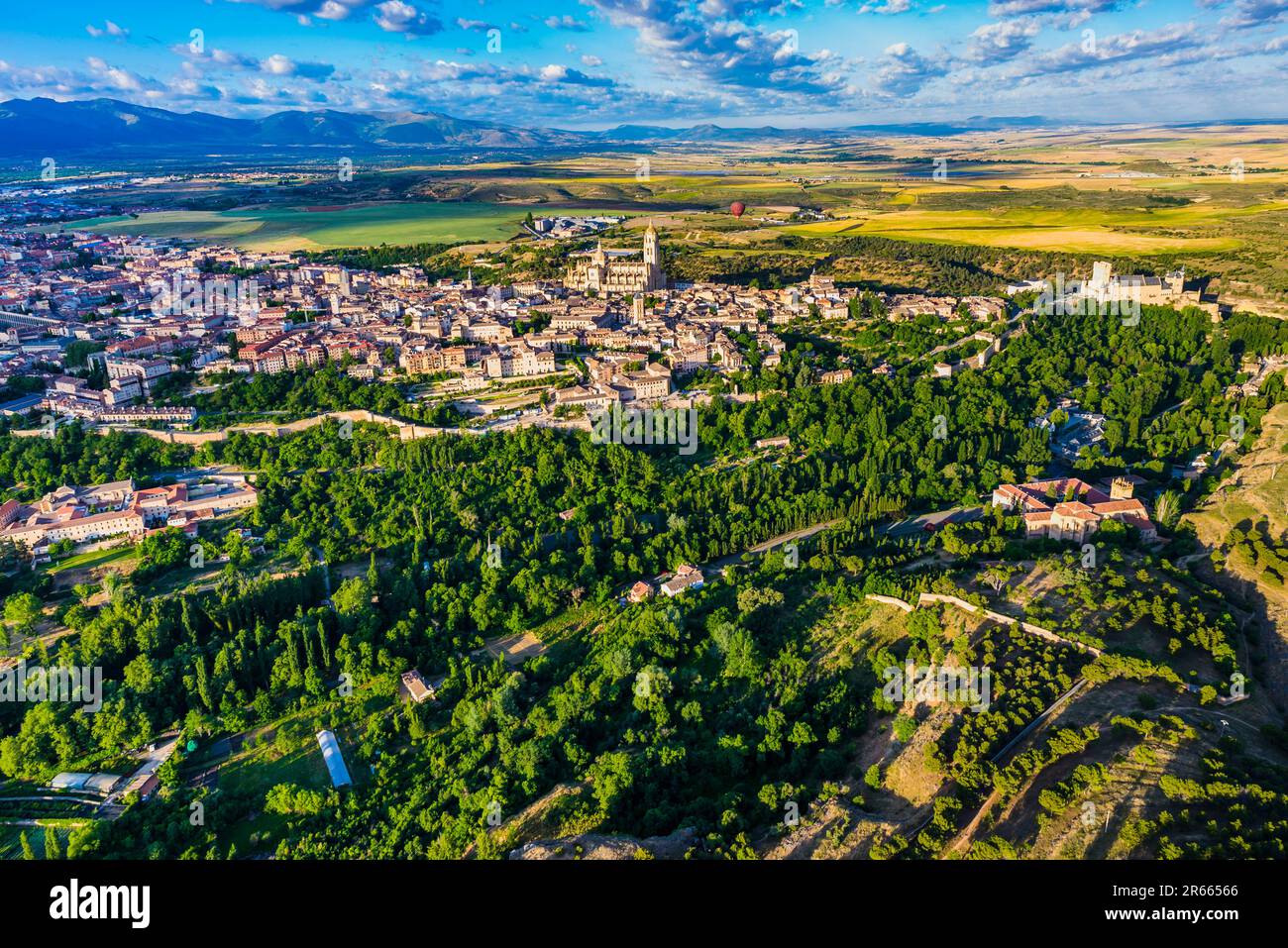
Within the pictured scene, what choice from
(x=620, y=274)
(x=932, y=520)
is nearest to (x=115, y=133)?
(x=620, y=274)

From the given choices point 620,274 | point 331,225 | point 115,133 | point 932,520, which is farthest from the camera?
point 115,133

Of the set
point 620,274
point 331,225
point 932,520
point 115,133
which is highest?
point 115,133

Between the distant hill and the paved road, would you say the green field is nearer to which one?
the paved road

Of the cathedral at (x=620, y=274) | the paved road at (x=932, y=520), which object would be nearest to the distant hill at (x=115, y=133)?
the cathedral at (x=620, y=274)

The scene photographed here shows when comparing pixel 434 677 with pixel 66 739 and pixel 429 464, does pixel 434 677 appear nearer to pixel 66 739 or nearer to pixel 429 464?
pixel 66 739

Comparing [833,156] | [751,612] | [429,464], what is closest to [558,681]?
[751,612]

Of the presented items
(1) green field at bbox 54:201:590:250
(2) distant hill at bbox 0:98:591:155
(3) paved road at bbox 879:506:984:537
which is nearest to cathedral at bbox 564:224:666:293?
(1) green field at bbox 54:201:590:250

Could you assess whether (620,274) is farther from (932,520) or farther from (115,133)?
(115,133)

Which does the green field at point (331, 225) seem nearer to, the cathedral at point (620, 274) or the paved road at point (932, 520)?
the cathedral at point (620, 274)
